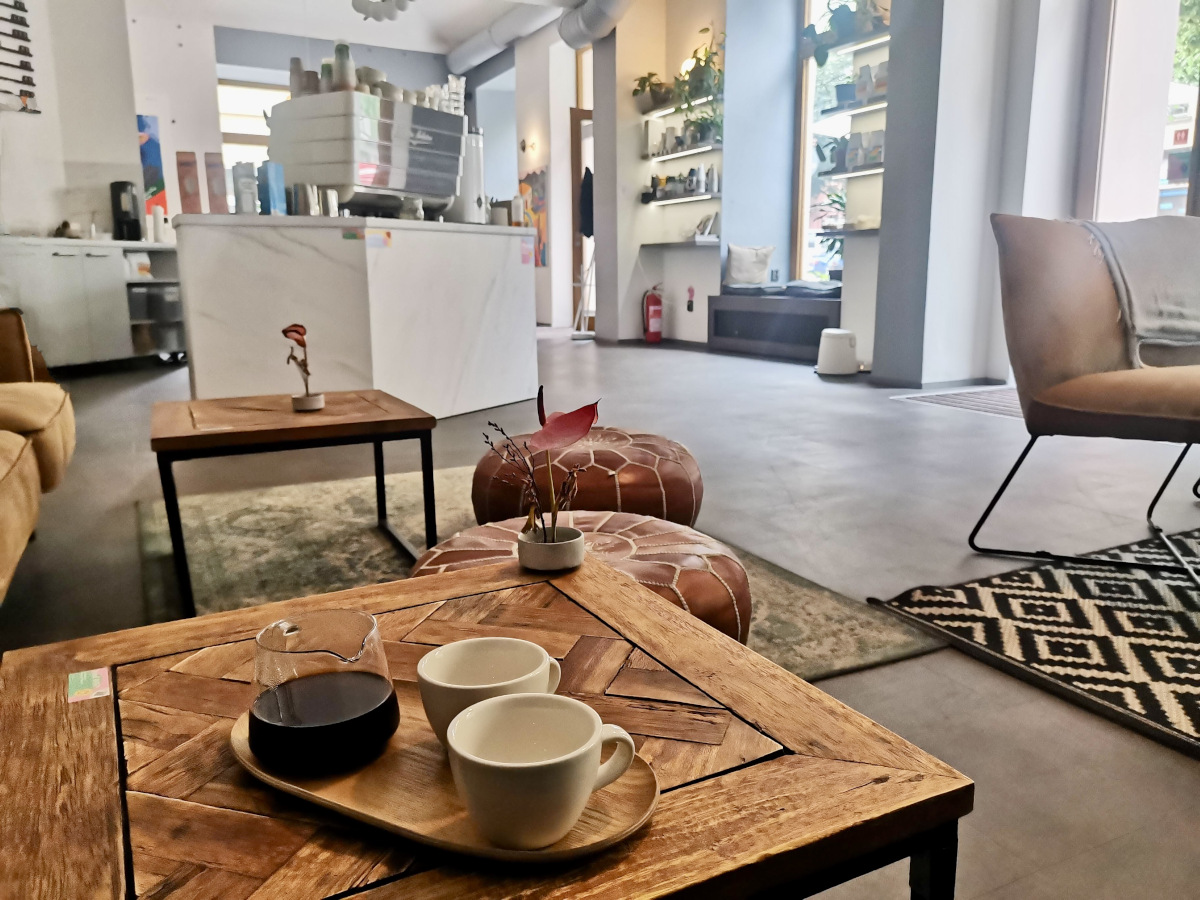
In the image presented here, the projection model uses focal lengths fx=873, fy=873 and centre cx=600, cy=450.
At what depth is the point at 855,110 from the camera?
6605 mm

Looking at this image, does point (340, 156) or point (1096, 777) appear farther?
point (340, 156)

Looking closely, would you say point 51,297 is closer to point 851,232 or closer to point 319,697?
point 851,232

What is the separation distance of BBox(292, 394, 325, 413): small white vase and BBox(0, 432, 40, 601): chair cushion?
616 mm

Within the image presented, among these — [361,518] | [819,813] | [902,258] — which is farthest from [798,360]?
[819,813]

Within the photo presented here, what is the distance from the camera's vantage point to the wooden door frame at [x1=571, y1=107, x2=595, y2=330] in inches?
390

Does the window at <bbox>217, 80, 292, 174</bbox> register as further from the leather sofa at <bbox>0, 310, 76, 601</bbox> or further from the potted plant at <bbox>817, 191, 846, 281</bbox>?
the leather sofa at <bbox>0, 310, 76, 601</bbox>

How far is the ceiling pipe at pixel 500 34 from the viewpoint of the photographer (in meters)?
9.18

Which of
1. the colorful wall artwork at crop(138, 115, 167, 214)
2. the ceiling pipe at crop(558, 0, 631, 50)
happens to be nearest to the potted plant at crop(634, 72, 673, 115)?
the ceiling pipe at crop(558, 0, 631, 50)

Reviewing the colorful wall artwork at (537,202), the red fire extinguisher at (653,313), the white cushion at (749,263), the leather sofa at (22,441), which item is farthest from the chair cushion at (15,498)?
the colorful wall artwork at (537,202)

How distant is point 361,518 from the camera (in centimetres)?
277

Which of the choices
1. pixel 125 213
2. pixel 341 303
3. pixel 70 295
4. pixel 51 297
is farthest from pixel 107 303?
pixel 341 303

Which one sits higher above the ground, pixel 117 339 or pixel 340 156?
pixel 340 156

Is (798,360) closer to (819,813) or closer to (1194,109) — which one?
(1194,109)

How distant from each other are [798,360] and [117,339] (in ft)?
17.9
